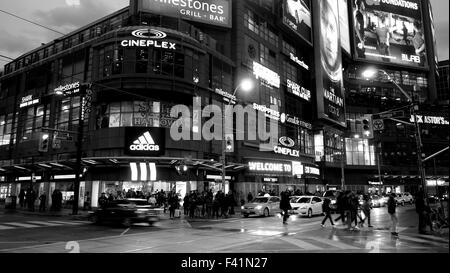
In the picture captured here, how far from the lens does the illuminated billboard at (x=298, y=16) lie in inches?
2265

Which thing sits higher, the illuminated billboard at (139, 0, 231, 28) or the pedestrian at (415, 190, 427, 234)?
the illuminated billboard at (139, 0, 231, 28)

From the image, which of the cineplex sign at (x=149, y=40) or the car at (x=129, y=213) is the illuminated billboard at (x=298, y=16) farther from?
the car at (x=129, y=213)

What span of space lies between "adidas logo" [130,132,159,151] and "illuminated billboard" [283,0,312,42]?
32388 mm

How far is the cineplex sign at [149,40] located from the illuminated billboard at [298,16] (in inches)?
1042

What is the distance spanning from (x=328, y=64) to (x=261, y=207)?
47368 millimetres

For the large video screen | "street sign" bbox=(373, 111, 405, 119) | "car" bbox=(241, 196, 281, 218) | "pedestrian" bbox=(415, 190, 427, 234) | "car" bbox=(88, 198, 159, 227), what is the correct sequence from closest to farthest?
"pedestrian" bbox=(415, 190, 427, 234) < "street sign" bbox=(373, 111, 405, 119) < "car" bbox=(88, 198, 159, 227) < "car" bbox=(241, 196, 281, 218) < the large video screen

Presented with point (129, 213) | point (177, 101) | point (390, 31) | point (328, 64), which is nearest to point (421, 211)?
point (129, 213)

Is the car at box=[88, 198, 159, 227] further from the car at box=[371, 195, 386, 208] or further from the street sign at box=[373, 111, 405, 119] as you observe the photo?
the car at box=[371, 195, 386, 208]

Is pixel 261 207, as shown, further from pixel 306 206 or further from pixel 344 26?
pixel 344 26

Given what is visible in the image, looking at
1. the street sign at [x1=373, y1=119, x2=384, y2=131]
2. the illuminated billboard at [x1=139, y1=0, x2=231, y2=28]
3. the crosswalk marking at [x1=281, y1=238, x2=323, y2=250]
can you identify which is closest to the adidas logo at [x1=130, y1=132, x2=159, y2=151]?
the illuminated billboard at [x1=139, y1=0, x2=231, y2=28]

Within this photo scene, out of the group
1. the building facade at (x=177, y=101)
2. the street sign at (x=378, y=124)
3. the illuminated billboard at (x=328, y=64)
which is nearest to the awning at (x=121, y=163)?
the building facade at (x=177, y=101)

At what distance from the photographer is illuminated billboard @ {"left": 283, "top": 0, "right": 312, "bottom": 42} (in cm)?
5753

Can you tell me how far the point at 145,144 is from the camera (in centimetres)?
3403
